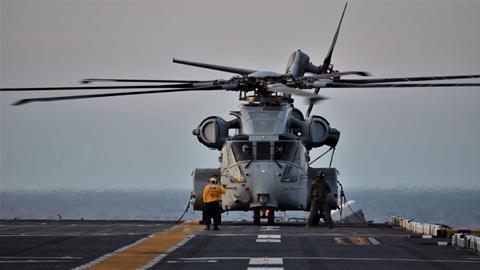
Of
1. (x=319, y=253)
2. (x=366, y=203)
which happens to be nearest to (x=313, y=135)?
(x=319, y=253)

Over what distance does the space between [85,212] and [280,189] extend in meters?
76.3

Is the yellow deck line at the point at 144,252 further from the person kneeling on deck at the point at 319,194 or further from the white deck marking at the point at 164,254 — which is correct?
the person kneeling on deck at the point at 319,194

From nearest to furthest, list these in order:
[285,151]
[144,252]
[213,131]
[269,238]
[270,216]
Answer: [144,252] → [269,238] → [285,151] → [270,216] → [213,131]

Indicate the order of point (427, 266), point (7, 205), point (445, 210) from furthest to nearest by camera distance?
point (445, 210), point (7, 205), point (427, 266)

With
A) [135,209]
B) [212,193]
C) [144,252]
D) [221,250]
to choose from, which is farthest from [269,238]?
[135,209]

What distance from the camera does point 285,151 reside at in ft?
Result: 171

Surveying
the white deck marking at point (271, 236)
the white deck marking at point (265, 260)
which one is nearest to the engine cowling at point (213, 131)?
the white deck marking at point (271, 236)

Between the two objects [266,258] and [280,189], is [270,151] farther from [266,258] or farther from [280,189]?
[266,258]

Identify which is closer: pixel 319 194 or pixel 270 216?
pixel 319 194

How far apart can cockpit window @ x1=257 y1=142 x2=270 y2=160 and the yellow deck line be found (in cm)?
741

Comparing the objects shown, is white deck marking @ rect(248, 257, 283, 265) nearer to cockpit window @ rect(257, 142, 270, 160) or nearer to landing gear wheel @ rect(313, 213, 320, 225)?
cockpit window @ rect(257, 142, 270, 160)

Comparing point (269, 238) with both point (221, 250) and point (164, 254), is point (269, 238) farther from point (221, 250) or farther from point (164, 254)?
point (164, 254)

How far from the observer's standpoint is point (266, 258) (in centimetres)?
3123

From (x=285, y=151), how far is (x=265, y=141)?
830 mm
